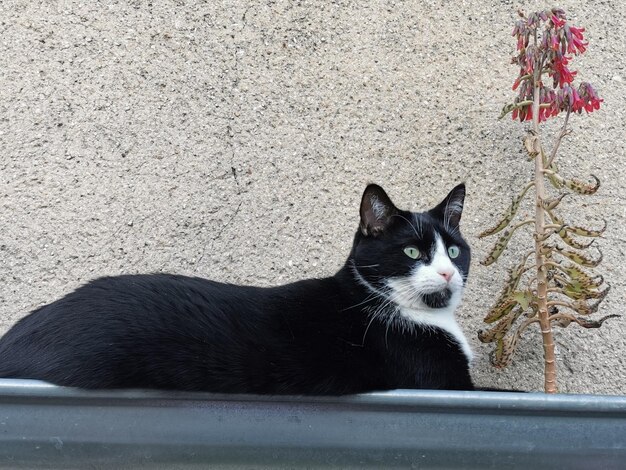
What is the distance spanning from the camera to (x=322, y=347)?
101 cm

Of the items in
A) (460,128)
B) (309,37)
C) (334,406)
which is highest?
(309,37)

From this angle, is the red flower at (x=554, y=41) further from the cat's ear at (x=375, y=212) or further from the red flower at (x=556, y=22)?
the cat's ear at (x=375, y=212)

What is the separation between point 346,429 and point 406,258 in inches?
15.3

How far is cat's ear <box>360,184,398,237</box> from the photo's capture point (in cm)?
114

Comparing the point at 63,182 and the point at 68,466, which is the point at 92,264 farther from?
the point at 68,466

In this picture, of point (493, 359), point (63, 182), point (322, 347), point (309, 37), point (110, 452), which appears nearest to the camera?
point (110, 452)

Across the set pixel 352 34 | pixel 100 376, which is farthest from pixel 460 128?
pixel 100 376

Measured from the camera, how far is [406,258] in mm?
1128

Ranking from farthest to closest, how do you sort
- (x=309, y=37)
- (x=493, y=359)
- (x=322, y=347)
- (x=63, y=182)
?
(x=309, y=37), (x=63, y=182), (x=493, y=359), (x=322, y=347)

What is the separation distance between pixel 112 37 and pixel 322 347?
40.2 inches

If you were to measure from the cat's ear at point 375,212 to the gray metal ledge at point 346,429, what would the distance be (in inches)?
16.0

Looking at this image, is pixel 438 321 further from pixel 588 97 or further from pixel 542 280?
pixel 588 97

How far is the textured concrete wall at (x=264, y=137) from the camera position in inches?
57.6

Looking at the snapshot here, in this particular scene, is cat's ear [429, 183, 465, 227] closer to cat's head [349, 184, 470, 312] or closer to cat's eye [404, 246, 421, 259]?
cat's head [349, 184, 470, 312]
